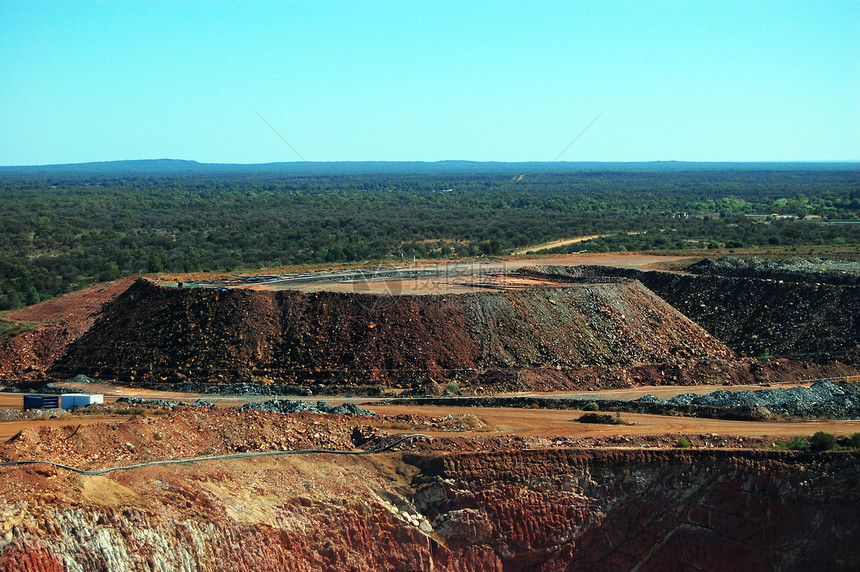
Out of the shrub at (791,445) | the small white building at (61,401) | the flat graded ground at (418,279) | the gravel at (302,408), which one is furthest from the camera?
the flat graded ground at (418,279)

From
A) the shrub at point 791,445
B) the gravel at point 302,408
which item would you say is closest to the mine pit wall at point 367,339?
the gravel at point 302,408

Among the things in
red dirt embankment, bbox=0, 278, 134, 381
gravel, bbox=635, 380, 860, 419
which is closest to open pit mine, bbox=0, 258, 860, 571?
red dirt embankment, bbox=0, 278, 134, 381

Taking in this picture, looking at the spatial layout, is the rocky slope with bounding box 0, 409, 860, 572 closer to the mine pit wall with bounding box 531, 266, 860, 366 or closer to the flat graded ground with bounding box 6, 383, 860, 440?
the flat graded ground with bounding box 6, 383, 860, 440

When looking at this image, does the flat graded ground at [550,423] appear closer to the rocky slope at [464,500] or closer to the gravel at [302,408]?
the gravel at [302,408]

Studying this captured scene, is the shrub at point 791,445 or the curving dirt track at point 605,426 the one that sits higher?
the shrub at point 791,445

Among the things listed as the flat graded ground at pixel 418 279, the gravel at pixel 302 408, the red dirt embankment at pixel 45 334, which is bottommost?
the red dirt embankment at pixel 45 334

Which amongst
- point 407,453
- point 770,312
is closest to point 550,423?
point 407,453

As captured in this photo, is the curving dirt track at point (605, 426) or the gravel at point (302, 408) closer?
the curving dirt track at point (605, 426)
